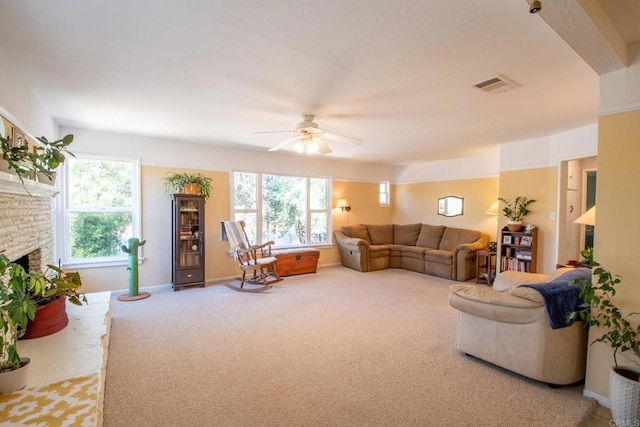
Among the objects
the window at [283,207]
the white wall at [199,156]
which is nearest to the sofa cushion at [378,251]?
the window at [283,207]

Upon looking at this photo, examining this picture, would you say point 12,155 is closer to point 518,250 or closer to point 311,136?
point 311,136

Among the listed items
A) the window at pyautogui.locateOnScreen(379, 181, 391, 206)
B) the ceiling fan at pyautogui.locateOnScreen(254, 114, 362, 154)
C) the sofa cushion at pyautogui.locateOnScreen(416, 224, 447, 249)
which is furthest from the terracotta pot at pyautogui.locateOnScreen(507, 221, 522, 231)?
the window at pyautogui.locateOnScreen(379, 181, 391, 206)

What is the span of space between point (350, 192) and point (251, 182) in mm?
2510

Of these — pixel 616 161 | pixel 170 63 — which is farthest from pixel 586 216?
pixel 170 63

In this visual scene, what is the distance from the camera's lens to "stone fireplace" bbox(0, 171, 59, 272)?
6.72ft

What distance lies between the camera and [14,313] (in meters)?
1.40

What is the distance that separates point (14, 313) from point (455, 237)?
20.9 ft

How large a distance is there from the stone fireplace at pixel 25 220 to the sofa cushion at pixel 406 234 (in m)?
6.26

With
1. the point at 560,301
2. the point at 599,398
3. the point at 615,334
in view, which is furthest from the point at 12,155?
the point at 599,398

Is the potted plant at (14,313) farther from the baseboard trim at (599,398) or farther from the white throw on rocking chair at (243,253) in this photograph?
the baseboard trim at (599,398)

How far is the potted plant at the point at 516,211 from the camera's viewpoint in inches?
192

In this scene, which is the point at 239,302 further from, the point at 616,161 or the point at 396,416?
the point at 616,161

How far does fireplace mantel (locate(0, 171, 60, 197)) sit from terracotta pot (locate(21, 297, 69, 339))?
879mm

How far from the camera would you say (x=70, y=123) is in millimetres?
4125
